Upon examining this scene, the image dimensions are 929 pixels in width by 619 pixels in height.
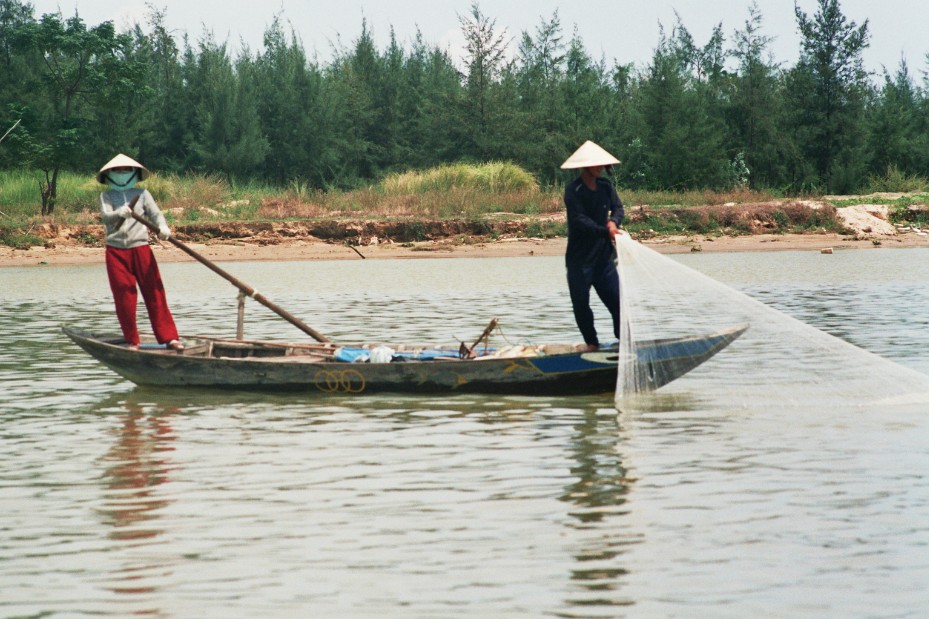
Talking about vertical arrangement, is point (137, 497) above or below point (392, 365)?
below

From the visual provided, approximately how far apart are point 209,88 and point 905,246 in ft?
74.1

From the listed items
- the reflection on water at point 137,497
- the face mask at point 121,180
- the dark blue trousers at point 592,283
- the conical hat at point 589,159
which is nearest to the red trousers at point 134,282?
the face mask at point 121,180

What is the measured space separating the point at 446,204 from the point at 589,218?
19.8 m

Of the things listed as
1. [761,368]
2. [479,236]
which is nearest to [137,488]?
[761,368]

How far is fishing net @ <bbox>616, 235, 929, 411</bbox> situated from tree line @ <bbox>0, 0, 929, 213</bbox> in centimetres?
2127

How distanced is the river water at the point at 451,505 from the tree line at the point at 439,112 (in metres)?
22.0

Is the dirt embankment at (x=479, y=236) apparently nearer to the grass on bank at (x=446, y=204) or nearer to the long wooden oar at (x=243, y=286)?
the grass on bank at (x=446, y=204)

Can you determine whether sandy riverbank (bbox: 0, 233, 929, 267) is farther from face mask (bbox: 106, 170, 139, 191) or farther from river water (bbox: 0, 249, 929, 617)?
face mask (bbox: 106, 170, 139, 191)

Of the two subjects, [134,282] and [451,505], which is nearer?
[451,505]

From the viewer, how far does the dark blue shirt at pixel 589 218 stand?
8.41m

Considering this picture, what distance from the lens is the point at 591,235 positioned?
27.6ft

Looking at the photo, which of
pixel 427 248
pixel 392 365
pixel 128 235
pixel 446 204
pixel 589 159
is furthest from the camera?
pixel 446 204

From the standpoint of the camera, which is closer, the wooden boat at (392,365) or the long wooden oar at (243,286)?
the wooden boat at (392,365)

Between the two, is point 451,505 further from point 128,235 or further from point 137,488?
point 128,235
